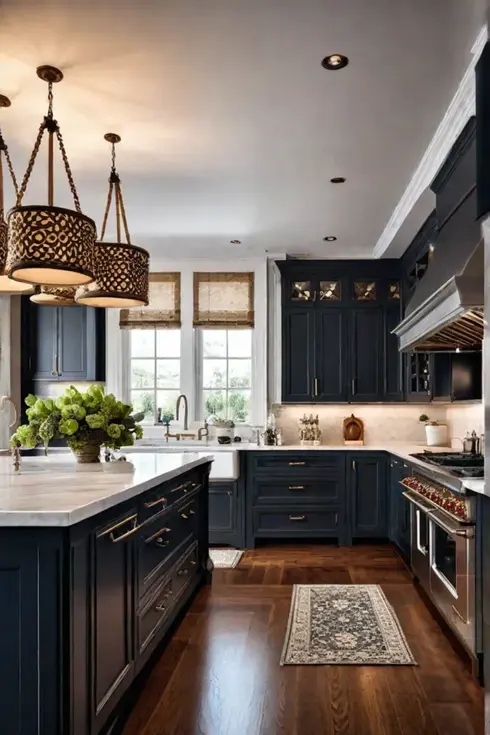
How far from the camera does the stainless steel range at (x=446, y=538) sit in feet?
10.3

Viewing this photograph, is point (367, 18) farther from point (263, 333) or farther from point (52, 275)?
point (263, 333)

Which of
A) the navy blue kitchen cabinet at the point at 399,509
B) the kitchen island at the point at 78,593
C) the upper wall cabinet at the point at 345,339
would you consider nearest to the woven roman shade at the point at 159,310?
the upper wall cabinet at the point at 345,339

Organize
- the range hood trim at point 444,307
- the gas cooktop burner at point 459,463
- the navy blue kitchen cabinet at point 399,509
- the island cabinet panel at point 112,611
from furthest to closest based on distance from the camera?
the navy blue kitchen cabinet at point 399,509 < the gas cooktop burner at point 459,463 < the range hood trim at point 444,307 < the island cabinet panel at point 112,611

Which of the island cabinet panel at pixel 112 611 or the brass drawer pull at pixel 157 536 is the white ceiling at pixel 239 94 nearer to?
the island cabinet panel at pixel 112 611

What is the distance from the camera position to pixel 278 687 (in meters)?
2.97

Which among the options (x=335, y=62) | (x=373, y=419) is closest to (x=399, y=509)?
(x=373, y=419)

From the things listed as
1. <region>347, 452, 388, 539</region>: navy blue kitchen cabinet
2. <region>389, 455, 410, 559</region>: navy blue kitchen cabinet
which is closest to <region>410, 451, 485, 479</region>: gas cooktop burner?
<region>389, 455, 410, 559</region>: navy blue kitchen cabinet

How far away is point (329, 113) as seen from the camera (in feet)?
11.5

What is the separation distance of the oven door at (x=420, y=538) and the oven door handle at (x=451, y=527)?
150 millimetres

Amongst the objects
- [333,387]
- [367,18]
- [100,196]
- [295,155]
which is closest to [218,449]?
[333,387]

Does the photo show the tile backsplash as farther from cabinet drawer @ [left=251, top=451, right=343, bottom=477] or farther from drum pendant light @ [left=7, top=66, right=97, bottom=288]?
drum pendant light @ [left=7, top=66, right=97, bottom=288]

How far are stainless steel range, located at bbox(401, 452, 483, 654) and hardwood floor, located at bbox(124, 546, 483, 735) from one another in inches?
8.5

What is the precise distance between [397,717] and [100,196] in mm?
3888

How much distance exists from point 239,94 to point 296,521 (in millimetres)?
3934
